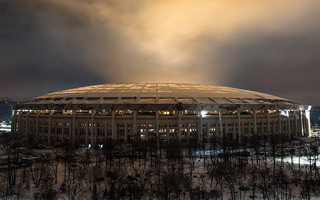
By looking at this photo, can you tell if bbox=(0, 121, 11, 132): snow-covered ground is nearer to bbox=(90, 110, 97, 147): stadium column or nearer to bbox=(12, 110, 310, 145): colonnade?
bbox=(12, 110, 310, 145): colonnade

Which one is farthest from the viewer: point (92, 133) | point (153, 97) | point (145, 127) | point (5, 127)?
point (5, 127)

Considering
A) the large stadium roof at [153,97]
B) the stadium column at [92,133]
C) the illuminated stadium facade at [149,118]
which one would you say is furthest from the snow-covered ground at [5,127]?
the stadium column at [92,133]

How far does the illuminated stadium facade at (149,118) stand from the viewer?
2007 inches

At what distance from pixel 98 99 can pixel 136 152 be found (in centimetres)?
2020

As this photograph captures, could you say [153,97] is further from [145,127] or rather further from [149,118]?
[145,127]

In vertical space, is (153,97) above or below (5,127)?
above

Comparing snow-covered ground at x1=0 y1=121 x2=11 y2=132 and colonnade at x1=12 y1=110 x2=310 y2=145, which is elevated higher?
colonnade at x1=12 y1=110 x2=310 y2=145

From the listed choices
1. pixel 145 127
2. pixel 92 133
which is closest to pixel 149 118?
pixel 145 127

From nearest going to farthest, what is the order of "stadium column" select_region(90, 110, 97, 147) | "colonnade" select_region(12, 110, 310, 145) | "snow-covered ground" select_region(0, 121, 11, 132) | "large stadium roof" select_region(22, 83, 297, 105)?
"colonnade" select_region(12, 110, 310, 145), "stadium column" select_region(90, 110, 97, 147), "large stadium roof" select_region(22, 83, 297, 105), "snow-covered ground" select_region(0, 121, 11, 132)

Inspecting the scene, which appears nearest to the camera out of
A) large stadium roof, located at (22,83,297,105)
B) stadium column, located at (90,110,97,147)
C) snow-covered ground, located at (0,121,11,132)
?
stadium column, located at (90,110,97,147)

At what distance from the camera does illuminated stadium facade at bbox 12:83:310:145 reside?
167ft

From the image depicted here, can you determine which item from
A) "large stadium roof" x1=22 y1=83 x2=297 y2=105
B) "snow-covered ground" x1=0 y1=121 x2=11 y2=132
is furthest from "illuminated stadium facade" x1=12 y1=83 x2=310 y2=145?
"snow-covered ground" x1=0 y1=121 x2=11 y2=132

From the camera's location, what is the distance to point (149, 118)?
51.2m

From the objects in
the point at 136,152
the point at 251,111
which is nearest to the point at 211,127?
the point at 251,111
